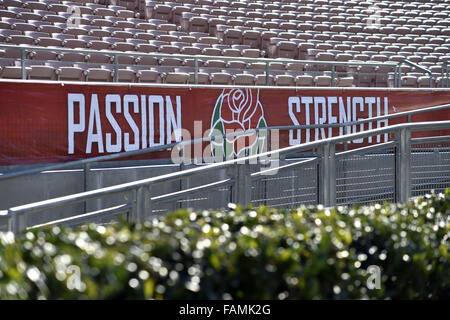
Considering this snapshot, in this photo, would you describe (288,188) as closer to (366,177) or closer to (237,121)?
(366,177)

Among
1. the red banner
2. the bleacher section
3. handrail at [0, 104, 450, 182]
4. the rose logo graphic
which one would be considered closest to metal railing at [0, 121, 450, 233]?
handrail at [0, 104, 450, 182]

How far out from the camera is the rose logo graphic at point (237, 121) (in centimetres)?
987

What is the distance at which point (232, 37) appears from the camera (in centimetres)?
1672

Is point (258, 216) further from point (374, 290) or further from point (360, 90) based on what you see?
point (360, 90)

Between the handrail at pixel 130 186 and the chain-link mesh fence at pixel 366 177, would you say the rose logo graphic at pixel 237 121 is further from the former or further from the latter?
the handrail at pixel 130 186

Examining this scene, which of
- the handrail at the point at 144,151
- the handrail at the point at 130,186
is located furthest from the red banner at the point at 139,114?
the handrail at the point at 130,186

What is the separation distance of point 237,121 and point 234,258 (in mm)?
7471

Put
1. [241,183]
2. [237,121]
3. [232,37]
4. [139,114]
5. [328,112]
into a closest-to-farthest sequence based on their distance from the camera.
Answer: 1. [241,183]
2. [139,114]
3. [237,121]
4. [328,112]
5. [232,37]

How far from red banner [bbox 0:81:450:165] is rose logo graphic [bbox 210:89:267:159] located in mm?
14

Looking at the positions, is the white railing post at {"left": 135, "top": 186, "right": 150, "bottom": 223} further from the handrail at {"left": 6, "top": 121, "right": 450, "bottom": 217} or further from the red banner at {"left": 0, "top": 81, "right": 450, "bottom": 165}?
the red banner at {"left": 0, "top": 81, "right": 450, "bottom": 165}

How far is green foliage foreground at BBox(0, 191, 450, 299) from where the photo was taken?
2.63 meters
